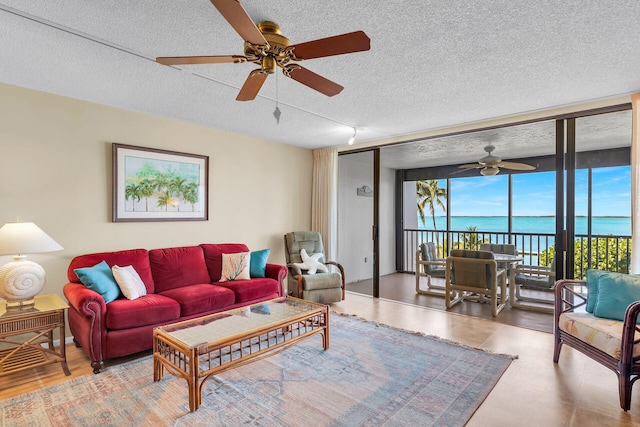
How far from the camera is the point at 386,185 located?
7152 mm

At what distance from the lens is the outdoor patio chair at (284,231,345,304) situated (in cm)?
436

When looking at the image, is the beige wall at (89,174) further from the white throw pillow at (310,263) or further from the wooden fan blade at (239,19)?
the wooden fan blade at (239,19)

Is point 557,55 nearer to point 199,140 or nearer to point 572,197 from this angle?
point 572,197

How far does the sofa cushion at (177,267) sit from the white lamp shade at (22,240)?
3.31 ft

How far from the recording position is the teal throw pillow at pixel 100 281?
287cm

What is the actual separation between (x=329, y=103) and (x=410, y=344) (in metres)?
2.53

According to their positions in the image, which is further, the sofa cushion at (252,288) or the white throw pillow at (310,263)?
the white throw pillow at (310,263)

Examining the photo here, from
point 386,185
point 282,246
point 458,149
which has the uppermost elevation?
point 458,149

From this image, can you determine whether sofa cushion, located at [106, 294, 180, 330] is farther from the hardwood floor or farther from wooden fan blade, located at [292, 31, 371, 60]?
wooden fan blade, located at [292, 31, 371, 60]

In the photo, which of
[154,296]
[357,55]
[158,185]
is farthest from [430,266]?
[158,185]

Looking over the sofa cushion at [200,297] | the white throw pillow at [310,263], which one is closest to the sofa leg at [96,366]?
the sofa cushion at [200,297]

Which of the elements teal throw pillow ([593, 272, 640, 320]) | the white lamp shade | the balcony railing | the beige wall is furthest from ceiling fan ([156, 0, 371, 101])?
the balcony railing

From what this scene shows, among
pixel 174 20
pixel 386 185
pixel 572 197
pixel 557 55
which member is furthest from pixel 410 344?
pixel 386 185

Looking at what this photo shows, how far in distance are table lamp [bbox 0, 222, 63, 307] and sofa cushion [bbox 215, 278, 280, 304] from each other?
1.63m
